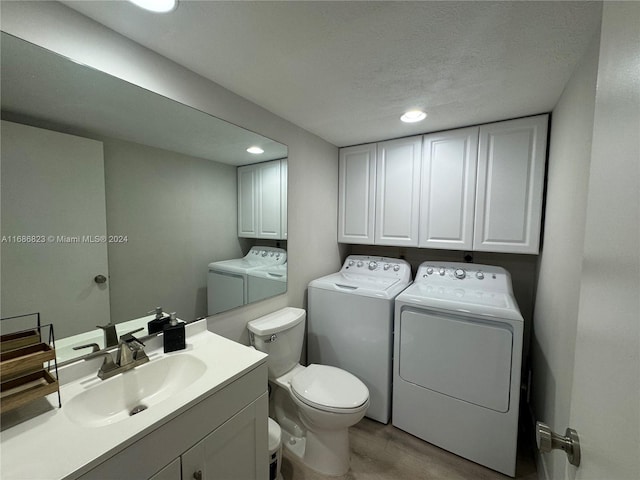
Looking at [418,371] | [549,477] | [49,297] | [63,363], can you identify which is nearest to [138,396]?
[63,363]

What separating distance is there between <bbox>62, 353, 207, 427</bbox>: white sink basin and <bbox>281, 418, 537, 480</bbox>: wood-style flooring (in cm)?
102

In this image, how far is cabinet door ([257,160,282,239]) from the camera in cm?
178

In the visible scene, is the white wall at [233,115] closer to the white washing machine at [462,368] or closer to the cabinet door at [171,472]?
the cabinet door at [171,472]

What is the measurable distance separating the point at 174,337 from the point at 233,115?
1263 millimetres

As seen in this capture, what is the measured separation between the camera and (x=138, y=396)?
3.46ft

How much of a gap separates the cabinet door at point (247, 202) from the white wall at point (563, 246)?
5.54 feet

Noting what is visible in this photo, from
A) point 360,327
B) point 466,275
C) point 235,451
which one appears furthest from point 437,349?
point 235,451

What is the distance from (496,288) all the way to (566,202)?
83 centimetres

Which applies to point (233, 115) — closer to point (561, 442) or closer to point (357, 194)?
point (357, 194)

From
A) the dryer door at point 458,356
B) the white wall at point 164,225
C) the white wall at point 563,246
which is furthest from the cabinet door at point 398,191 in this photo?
the white wall at point 164,225

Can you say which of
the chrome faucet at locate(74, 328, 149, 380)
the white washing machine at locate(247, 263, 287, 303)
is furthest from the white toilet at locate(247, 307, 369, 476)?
the chrome faucet at locate(74, 328, 149, 380)

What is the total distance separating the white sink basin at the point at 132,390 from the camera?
0.89 m

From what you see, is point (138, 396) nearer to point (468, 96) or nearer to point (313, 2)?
point (313, 2)

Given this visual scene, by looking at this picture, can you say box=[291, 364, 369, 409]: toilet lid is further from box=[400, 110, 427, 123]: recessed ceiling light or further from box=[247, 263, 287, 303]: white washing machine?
box=[400, 110, 427, 123]: recessed ceiling light
